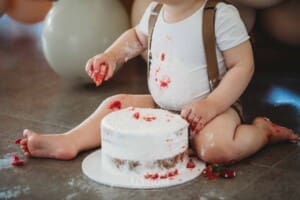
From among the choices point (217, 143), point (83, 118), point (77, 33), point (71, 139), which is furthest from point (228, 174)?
point (77, 33)

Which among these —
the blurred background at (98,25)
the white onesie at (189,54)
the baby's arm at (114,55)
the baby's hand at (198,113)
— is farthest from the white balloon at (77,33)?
the baby's hand at (198,113)

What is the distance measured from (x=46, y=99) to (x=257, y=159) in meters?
0.55

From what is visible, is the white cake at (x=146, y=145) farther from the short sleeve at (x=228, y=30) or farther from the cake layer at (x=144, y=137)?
the short sleeve at (x=228, y=30)

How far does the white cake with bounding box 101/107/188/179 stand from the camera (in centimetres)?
89

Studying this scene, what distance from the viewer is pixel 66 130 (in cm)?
113

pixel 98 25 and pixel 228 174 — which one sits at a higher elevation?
pixel 98 25

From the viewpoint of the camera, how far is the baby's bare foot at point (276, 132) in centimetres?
104

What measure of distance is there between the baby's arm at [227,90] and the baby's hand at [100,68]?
0.52 ft

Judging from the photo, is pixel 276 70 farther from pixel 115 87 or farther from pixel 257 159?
pixel 257 159

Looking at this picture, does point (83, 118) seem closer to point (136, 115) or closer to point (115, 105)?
point (115, 105)

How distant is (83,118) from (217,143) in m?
0.36

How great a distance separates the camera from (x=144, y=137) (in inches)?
34.9

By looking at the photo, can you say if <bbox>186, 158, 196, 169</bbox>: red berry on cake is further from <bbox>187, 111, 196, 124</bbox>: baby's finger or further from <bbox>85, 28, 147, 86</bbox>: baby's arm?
<bbox>85, 28, 147, 86</bbox>: baby's arm

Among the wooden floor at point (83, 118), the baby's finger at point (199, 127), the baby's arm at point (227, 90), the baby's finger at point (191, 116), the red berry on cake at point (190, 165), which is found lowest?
the wooden floor at point (83, 118)
